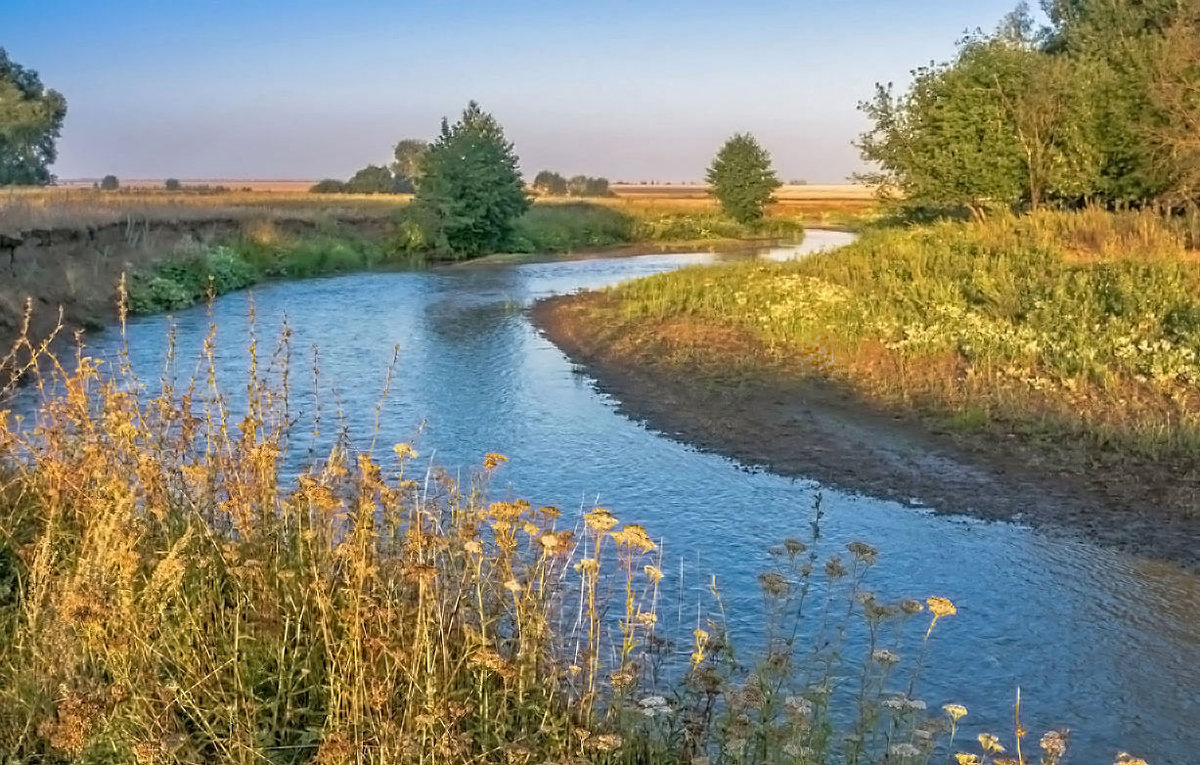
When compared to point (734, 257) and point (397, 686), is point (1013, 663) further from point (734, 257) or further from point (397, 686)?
point (734, 257)

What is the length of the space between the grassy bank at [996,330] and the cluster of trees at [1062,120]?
205 cm

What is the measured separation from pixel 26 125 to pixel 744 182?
1662 inches

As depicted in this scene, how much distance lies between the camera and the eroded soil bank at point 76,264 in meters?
17.2

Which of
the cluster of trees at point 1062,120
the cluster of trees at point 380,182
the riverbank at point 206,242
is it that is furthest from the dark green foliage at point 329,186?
the cluster of trees at point 1062,120

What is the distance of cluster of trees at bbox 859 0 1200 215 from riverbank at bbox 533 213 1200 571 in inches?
158

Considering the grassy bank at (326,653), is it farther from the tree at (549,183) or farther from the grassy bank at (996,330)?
the tree at (549,183)

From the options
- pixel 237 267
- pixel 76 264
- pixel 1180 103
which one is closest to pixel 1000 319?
pixel 1180 103

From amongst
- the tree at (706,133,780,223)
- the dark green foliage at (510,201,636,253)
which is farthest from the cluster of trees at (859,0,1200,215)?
the tree at (706,133,780,223)

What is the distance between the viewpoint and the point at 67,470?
17.1 feet

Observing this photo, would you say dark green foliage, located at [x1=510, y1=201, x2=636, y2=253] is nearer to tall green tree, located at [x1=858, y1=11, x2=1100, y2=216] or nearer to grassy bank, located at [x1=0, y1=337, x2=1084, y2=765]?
tall green tree, located at [x1=858, y1=11, x2=1100, y2=216]

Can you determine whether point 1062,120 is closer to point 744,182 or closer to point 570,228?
point 570,228

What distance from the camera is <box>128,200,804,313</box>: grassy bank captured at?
83.3 ft

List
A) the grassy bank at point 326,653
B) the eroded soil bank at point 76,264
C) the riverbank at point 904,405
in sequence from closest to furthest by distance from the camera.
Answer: the grassy bank at point 326,653
the riverbank at point 904,405
the eroded soil bank at point 76,264

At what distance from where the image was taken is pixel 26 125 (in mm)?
60938
